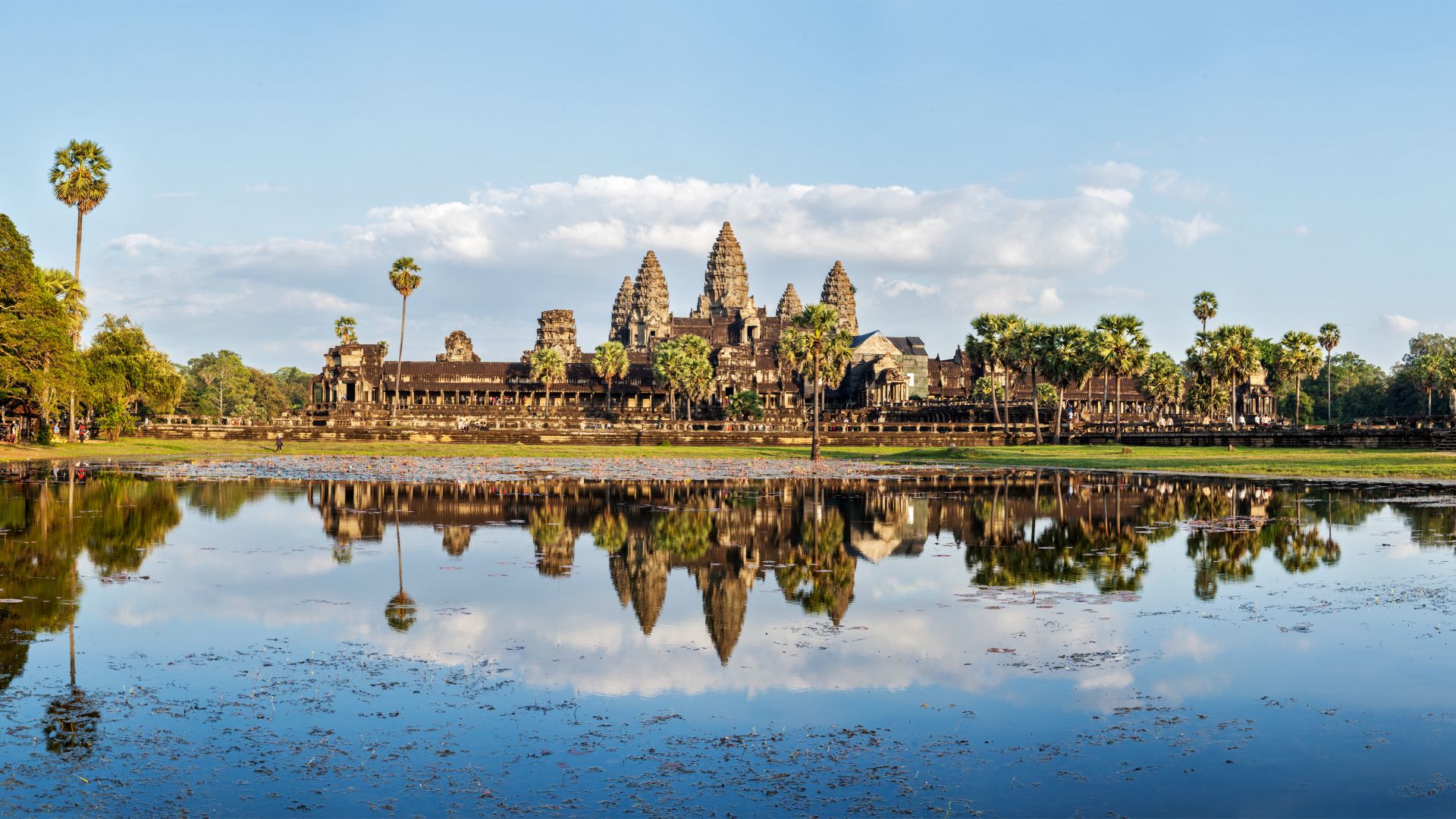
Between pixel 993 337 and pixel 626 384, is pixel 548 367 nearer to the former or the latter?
pixel 626 384

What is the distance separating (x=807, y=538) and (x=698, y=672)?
41.7 ft

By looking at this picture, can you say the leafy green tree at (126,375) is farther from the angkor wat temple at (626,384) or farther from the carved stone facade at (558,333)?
the carved stone facade at (558,333)

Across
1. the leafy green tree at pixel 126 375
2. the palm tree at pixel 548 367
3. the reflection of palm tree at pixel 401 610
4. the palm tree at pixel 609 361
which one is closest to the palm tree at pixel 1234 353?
the palm tree at pixel 609 361

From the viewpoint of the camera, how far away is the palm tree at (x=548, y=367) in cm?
12475

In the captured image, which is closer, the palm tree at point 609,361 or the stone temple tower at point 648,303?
the palm tree at point 609,361

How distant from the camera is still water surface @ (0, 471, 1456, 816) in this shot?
865cm

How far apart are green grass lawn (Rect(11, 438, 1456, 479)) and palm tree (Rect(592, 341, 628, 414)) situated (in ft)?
148

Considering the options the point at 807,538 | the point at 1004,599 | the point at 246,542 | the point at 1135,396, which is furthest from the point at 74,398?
the point at 1135,396

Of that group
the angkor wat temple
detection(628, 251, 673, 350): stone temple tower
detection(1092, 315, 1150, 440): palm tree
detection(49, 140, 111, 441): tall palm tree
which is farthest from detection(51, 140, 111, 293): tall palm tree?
detection(628, 251, 673, 350): stone temple tower

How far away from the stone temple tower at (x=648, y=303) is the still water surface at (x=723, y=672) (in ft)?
530

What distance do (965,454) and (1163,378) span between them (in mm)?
59641

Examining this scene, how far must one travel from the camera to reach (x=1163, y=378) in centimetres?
12119

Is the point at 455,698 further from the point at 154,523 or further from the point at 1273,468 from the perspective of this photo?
the point at 1273,468

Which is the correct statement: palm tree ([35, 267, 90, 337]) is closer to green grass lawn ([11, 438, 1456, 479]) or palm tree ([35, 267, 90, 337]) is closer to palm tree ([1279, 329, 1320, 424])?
green grass lawn ([11, 438, 1456, 479])
